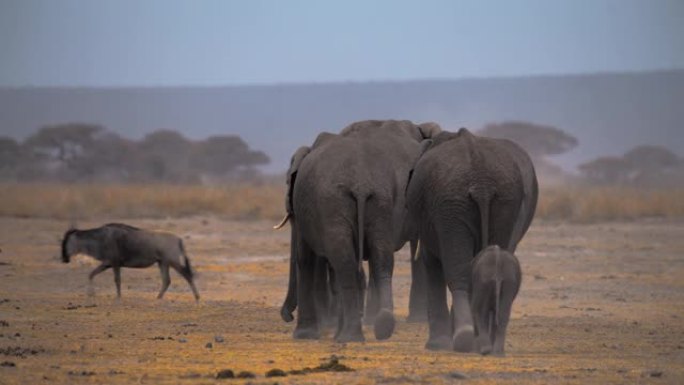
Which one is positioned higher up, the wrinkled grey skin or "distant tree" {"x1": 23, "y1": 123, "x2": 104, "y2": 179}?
"distant tree" {"x1": 23, "y1": 123, "x2": 104, "y2": 179}

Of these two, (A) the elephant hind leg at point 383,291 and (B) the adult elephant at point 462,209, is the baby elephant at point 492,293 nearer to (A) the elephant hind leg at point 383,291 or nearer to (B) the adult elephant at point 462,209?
(B) the adult elephant at point 462,209

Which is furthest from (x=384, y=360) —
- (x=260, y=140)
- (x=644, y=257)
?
(x=260, y=140)

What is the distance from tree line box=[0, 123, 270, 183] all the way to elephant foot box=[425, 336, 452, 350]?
58106 millimetres

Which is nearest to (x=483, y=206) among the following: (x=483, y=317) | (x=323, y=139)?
(x=483, y=317)

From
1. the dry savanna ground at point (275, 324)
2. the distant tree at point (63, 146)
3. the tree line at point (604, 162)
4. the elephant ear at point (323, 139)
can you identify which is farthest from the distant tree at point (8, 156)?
the elephant ear at point (323, 139)

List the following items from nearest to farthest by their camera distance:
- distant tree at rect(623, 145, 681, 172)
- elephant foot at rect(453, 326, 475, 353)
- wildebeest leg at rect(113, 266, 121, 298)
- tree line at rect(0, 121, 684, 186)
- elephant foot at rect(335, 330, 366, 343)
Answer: elephant foot at rect(453, 326, 475, 353), elephant foot at rect(335, 330, 366, 343), wildebeest leg at rect(113, 266, 121, 298), tree line at rect(0, 121, 684, 186), distant tree at rect(623, 145, 681, 172)

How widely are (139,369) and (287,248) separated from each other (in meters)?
16.6

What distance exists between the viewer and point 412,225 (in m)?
15.2

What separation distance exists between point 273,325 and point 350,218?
257cm

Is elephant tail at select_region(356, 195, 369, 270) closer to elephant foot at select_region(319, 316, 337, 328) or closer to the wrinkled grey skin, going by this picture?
the wrinkled grey skin

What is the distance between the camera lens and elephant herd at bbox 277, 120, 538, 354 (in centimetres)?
1341

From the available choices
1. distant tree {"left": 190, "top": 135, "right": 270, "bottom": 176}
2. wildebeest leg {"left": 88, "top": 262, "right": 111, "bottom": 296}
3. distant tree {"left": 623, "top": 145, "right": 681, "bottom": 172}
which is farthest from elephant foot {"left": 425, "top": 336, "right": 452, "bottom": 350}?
distant tree {"left": 190, "top": 135, "right": 270, "bottom": 176}

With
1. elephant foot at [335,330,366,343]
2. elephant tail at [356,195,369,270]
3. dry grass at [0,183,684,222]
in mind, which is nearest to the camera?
elephant tail at [356,195,369,270]

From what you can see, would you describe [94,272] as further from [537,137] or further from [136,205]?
[537,137]
